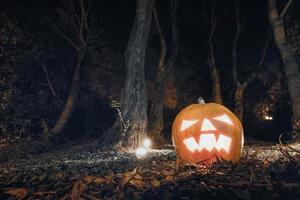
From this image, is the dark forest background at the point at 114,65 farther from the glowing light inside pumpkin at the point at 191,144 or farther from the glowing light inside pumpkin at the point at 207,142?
the glowing light inside pumpkin at the point at 207,142

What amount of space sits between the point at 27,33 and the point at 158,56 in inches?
214

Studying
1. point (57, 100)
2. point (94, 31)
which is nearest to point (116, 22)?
point (94, 31)

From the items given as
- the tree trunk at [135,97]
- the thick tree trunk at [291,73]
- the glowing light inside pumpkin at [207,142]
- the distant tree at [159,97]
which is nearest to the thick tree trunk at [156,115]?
the distant tree at [159,97]

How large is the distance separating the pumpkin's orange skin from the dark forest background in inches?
284

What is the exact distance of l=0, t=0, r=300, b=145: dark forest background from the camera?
1206 centimetres

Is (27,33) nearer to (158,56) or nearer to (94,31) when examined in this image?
(94,31)

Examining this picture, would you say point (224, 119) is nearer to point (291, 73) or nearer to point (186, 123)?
point (186, 123)

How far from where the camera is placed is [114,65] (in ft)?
45.2

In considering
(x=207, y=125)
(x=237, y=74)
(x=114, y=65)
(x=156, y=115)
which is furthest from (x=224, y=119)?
(x=114, y=65)

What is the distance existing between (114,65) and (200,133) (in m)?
9.26

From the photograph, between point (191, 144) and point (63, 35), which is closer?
point (191, 144)

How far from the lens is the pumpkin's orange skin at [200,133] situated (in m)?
5.00

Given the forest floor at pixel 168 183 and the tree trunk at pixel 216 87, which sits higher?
the tree trunk at pixel 216 87

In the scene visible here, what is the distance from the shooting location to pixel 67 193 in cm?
358
